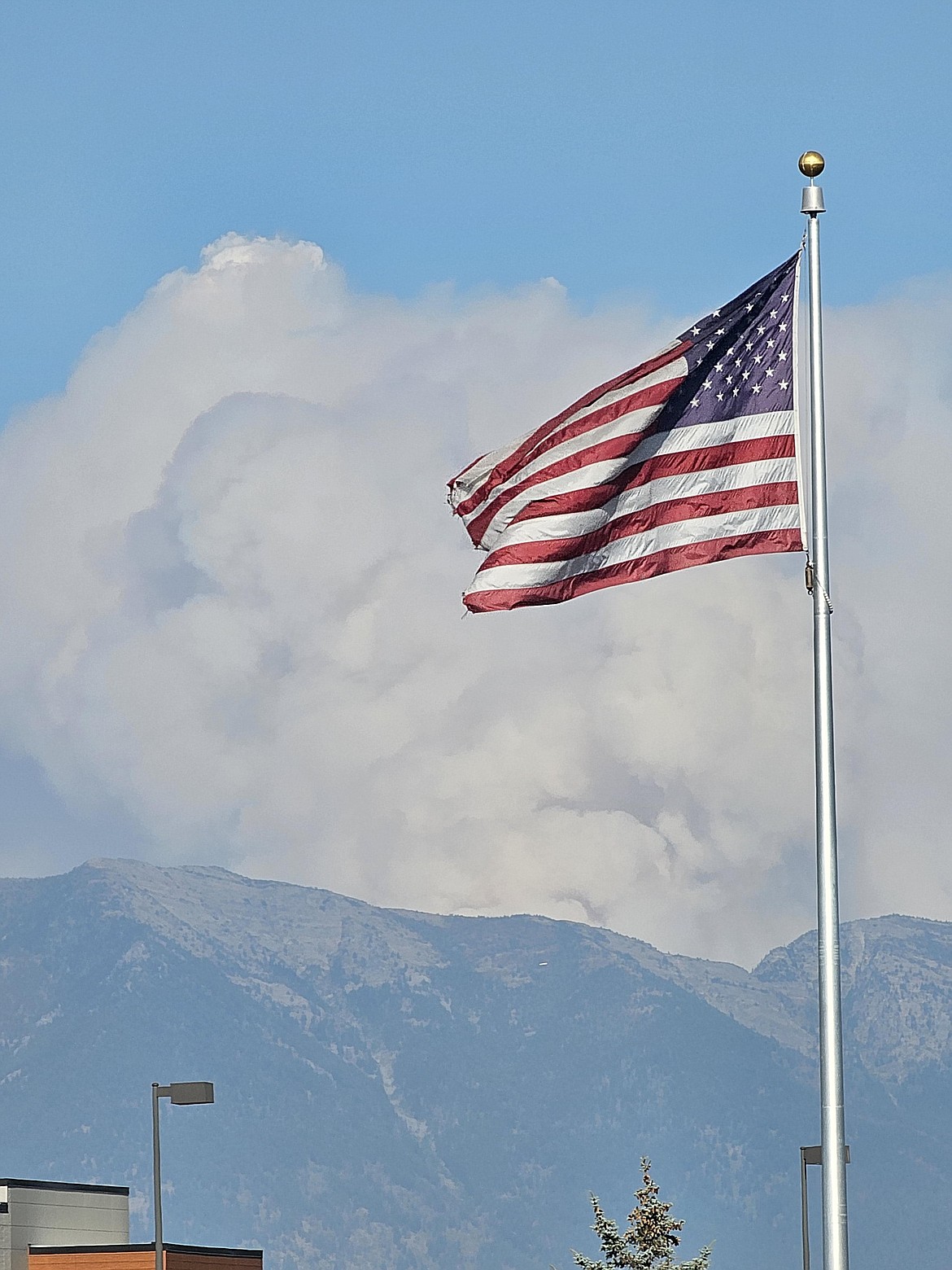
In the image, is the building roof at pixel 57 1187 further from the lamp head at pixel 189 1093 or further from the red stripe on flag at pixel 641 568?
the red stripe on flag at pixel 641 568

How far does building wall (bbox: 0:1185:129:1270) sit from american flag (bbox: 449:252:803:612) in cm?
2880

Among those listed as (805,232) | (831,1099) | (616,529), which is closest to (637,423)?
(616,529)

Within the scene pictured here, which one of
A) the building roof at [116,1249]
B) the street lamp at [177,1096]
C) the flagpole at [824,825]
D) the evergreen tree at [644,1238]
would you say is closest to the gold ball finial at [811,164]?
the flagpole at [824,825]

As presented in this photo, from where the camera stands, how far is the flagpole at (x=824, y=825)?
16172mm

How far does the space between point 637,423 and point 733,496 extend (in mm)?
1021

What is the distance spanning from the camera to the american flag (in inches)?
693

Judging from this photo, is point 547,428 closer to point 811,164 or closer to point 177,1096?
point 811,164

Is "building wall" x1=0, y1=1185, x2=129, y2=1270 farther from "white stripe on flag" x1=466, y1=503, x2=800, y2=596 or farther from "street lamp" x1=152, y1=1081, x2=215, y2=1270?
"white stripe on flag" x1=466, y1=503, x2=800, y2=596

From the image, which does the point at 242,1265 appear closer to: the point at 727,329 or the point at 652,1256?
the point at 652,1256

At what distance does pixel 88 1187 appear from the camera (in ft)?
156

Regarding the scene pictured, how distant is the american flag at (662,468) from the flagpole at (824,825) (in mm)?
373

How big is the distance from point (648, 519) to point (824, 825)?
2890 mm

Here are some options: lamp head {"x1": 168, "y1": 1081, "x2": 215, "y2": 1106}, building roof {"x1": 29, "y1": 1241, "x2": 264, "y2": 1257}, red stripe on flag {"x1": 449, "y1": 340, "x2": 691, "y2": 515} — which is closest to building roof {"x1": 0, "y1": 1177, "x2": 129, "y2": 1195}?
building roof {"x1": 29, "y1": 1241, "x2": 264, "y2": 1257}

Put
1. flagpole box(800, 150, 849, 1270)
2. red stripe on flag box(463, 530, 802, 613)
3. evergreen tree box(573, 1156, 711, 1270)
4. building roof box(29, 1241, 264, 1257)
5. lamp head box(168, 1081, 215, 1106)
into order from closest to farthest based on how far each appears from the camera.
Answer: flagpole box(800, 150, 849, 1270) → red stripe on flag box(463, 530, 802, 613) → lamp head box(168, 1081, 215, 1106) → building roof box(29, 1241, 264, 1257) → evergreen tree box(573, 1156, 711, 1270)
